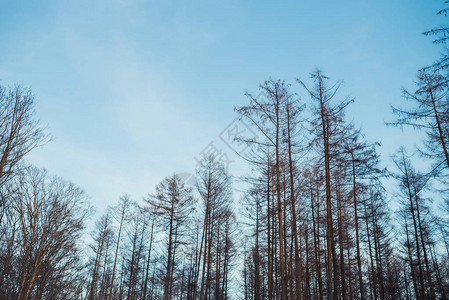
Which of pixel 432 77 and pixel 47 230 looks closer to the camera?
pixel 47 230

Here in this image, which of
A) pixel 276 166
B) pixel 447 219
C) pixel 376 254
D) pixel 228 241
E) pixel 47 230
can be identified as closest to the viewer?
pixel 47 230

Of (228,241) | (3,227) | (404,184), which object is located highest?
(404,184)

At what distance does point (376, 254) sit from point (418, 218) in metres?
4.11

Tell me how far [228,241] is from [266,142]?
13.0 metres

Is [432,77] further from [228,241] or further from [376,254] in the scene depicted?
[228,241]

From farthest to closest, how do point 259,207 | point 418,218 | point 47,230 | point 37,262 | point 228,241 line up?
1. point 228,241
2. point 259,207
3. point 418,218
4. point 47,230
5. point 37,262

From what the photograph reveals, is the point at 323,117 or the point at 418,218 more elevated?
the point at 323,117

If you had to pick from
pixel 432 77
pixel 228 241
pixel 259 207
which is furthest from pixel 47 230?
pixel 432 77

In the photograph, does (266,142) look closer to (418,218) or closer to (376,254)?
(418,218)

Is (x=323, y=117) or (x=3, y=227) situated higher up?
(x=323, y=117)

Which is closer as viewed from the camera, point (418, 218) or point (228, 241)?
point (418, 218)

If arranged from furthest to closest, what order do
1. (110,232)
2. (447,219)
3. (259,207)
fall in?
1. (110,232)
2. (259,207)
3. (447,219)

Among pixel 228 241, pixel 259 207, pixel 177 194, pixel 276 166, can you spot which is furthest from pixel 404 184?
pixel 177 194

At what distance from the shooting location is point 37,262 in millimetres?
8398
